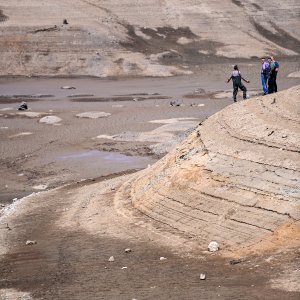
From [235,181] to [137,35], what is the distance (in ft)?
106

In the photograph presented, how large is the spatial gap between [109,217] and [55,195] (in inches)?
122

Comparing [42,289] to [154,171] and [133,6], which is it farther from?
[133,6]

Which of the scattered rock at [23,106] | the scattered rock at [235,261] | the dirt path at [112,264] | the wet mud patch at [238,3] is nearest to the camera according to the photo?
the dirt path at [112,264]

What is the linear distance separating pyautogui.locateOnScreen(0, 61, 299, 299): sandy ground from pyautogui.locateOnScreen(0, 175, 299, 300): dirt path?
0.01m

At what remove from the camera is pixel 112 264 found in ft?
36.6

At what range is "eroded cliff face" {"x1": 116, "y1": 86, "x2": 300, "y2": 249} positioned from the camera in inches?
447

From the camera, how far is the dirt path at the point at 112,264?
9.89 meters

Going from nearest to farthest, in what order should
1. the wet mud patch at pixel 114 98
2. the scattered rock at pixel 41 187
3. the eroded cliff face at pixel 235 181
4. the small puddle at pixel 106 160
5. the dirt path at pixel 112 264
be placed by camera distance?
the dirt path at pixel 112 264
the eroded cliff face at pixel 235 181
the scattered rock at pixel 41 187
the small puddle at pixel 106 160
the wet mud patch at pixel 114 98

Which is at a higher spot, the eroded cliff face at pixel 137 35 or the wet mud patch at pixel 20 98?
the eroded cliff face at pixel 137 35

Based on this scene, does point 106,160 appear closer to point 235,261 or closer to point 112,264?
point 112,264

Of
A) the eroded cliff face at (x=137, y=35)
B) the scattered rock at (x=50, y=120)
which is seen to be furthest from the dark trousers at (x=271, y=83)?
the eroded cliff face at (x=137, y=35)

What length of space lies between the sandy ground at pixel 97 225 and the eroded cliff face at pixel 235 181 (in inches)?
16.1

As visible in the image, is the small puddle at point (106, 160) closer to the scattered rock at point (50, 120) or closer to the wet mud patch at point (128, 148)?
the wet mud patch at point (128, 148)

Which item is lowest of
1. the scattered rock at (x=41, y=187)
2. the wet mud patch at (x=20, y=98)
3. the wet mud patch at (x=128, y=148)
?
the wet mud patch at (x=20, y=98)
